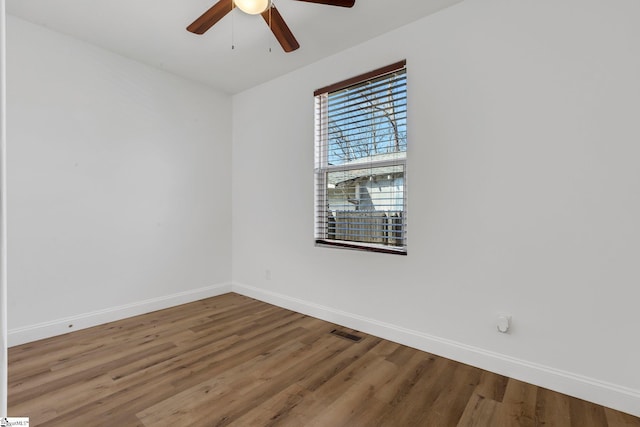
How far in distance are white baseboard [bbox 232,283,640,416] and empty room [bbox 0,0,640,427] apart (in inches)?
0.5

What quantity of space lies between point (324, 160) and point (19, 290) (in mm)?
2777

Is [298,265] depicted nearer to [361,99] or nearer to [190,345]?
[190,345]

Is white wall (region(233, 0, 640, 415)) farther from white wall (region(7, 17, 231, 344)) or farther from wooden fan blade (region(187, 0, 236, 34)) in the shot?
white wall (region(7, 17, 231, 344))

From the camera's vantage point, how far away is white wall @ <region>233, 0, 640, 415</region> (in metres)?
1.68

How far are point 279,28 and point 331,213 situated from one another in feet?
5.39

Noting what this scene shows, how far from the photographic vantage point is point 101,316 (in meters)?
2.82

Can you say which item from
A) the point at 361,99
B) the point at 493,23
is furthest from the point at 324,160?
the point at 493,23

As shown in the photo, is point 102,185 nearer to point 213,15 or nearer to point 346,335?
point 213,15

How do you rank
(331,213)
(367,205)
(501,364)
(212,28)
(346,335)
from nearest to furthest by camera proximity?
(501,364), (212,28), (346,335), (367,205), (331,213)

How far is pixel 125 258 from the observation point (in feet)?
9.82

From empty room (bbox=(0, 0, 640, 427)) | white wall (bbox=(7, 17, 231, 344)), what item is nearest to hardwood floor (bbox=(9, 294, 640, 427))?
empty room (bbox=(0, 0, 640, 427))

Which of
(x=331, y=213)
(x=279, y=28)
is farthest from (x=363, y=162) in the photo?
(x=279, y=28)

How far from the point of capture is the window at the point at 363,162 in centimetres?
254

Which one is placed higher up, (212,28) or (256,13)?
(212,28)
